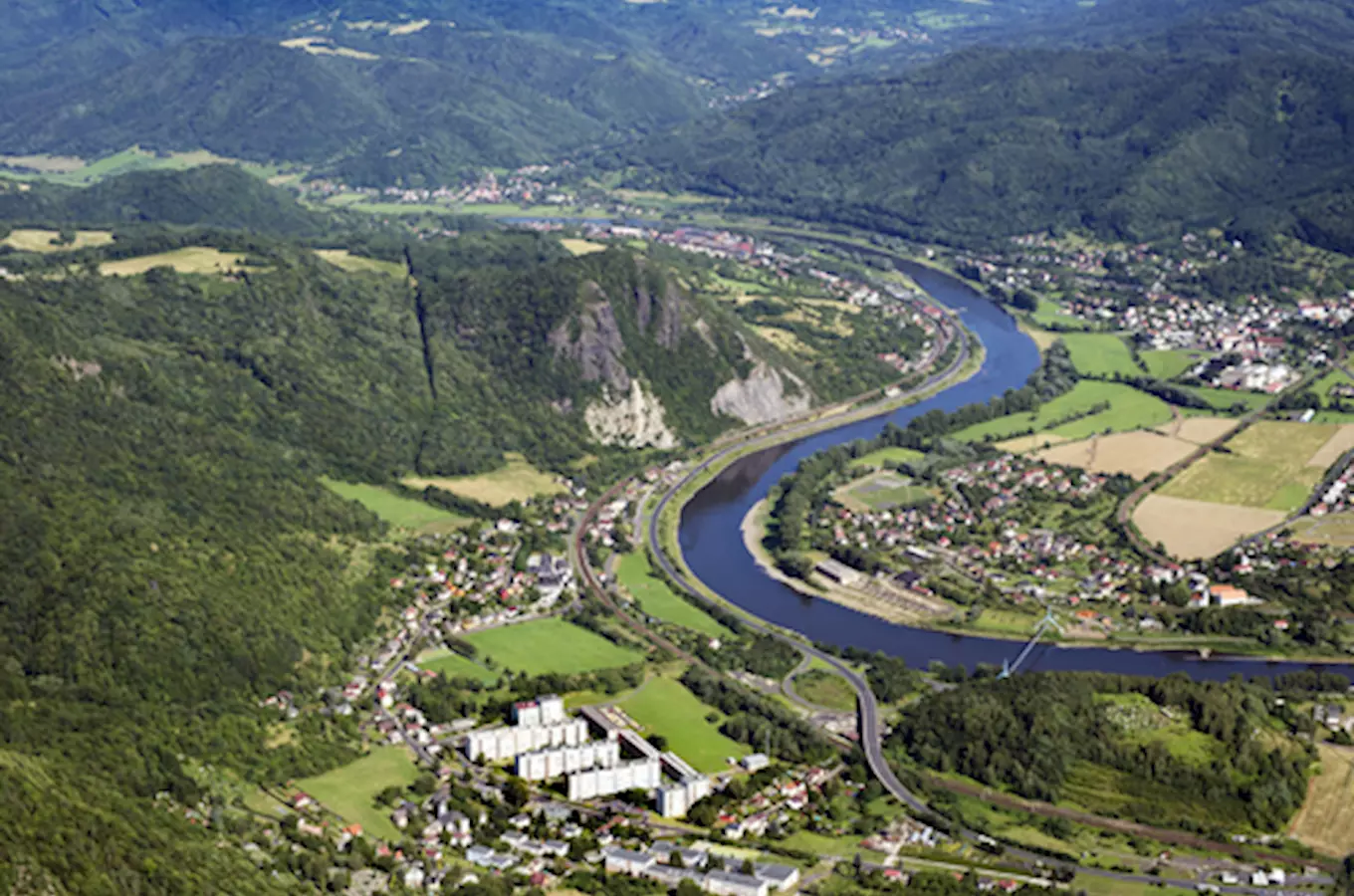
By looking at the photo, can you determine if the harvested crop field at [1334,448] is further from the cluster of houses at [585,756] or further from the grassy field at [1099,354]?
the cluster of houses at [585,756]

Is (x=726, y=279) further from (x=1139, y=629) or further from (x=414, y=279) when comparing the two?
(x=1139, y=629)

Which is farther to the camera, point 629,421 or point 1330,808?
point 629,421

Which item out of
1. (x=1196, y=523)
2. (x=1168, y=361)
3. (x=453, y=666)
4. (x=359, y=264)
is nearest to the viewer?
(x=453, y=666)

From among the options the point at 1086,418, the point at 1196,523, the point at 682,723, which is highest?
the point at 1086,418

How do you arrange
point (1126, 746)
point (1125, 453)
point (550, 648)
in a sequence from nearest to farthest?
point (1126, 746), point (550, 648), point (1125, 453)

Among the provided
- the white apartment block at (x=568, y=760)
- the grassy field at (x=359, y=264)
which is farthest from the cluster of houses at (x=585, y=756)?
the grassy field at (x=359, y=264)

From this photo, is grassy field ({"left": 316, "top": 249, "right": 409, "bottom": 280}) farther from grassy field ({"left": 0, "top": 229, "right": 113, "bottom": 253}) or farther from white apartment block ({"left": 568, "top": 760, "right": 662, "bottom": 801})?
white apartment block ({"left": 568, "top": 760, "right": 662, "bottom": 801})

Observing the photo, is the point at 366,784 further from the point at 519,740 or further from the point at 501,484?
the point at 501,484

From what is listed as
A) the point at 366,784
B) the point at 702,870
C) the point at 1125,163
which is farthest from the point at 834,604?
the point at 1125,163
